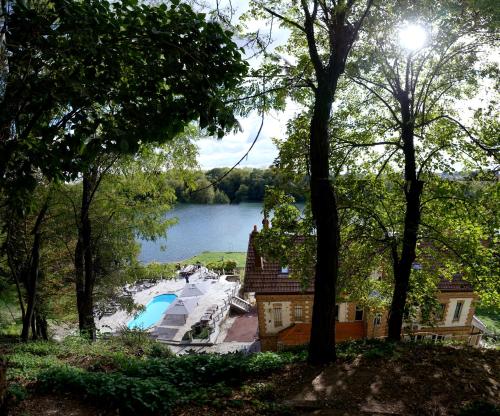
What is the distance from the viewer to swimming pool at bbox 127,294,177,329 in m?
20.5

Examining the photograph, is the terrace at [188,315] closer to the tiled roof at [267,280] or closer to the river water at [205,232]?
the tiled roof at [267,280]

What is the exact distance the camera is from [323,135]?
5.08 m

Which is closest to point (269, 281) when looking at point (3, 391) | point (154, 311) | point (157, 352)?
point (157, 352)

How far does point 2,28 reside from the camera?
270 centimetres

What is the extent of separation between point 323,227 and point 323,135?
4.42 feet

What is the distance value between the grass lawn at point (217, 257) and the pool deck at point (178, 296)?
8.38m

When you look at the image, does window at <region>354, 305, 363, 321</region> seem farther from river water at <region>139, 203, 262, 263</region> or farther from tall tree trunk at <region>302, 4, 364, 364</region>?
river water at <region>139, 203, 262, 263</region>

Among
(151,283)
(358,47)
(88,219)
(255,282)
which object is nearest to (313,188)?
(358,47)

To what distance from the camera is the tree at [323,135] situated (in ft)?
16.1

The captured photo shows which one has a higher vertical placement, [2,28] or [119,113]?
[2,28]

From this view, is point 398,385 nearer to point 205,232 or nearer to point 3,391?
point 3,391

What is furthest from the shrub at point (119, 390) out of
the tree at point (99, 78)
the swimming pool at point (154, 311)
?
the swimming pool at point (154, 311)

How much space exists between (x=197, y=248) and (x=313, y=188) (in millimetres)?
41655

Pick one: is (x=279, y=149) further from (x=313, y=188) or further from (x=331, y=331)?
(x=331, y=331)
